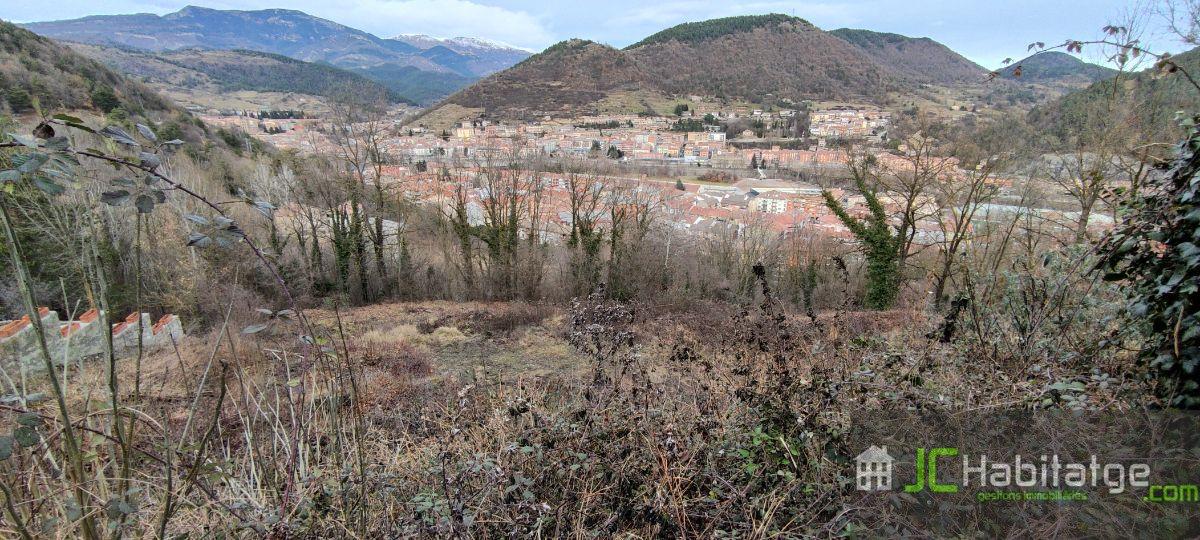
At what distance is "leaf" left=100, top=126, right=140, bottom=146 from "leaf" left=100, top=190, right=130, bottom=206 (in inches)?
4.3

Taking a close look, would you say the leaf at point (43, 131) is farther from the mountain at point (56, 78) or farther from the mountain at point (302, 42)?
the mountain at point (302, 42)

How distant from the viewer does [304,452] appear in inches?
97.5

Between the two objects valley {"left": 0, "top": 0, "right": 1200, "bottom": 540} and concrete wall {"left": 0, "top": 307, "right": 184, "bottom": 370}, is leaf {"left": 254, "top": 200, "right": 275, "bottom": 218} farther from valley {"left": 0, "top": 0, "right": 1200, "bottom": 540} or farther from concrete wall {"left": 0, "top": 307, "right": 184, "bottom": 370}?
concrete wall {"left": 0, "top": 307, "right": 184, "bottom": 370}

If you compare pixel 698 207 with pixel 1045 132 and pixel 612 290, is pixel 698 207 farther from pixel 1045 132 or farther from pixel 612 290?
pixel 1045 132

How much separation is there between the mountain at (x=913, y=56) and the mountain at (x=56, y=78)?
86721 mm

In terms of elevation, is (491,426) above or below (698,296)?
above

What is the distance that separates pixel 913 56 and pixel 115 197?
110984 millimetres

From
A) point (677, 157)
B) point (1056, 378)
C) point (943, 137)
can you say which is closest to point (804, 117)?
point (677, 157)

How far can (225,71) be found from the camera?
6588 centimetres

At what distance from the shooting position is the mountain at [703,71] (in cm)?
6034

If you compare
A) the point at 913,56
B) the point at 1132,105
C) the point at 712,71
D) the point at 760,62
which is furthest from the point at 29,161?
the point at 913,56

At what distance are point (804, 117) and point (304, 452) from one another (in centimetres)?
5133

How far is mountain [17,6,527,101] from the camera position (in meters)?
98.0

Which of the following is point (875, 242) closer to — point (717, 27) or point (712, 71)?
point (712, 71)
